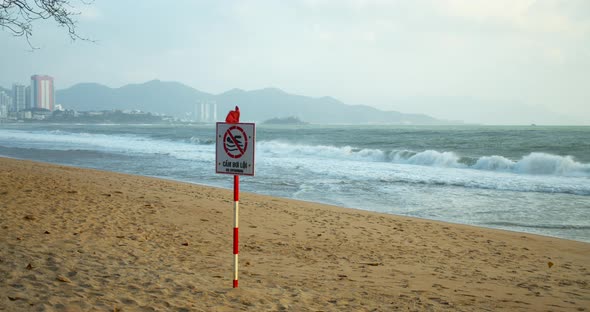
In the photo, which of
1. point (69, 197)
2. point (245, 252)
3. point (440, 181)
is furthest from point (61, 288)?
point (440, 181)

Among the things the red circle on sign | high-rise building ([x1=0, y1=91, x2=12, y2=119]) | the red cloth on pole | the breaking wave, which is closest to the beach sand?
the red circle on sign

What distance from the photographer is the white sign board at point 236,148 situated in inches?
182

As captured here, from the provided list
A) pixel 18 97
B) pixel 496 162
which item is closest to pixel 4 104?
pixel 18 97

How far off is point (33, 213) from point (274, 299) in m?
5.65

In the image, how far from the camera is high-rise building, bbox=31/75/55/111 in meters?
192

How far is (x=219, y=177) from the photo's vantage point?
1938 cm

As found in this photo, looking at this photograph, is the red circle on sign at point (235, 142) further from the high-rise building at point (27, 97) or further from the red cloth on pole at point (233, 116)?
the high-rise building at point (27, 97)

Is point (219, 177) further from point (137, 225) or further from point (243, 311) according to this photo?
point (243, 311)

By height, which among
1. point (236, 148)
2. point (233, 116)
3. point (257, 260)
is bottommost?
point (257, 260)

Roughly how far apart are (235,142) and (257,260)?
2.70 meters

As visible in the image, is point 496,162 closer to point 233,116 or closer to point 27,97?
point 233,116

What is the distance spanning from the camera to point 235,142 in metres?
4.74

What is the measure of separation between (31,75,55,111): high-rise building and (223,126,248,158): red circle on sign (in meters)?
217

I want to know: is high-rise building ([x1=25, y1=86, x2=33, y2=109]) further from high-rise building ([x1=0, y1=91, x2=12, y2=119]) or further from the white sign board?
the white sign board
